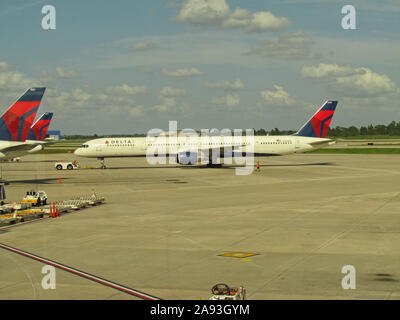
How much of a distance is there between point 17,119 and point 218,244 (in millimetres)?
25164

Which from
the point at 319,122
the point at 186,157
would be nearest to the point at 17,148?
the point at 186,157

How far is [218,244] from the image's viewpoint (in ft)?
61.1

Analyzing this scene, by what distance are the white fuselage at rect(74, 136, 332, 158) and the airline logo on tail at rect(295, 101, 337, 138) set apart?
1.68 metres

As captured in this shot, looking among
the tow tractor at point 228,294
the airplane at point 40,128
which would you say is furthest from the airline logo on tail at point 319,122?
the tow tractor at point 228,294

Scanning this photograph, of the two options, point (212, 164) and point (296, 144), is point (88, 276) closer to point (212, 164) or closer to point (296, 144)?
point (212, 164)

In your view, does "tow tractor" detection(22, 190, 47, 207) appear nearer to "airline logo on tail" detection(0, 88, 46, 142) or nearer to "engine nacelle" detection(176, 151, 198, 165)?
"airline logo on tail" detection(0, 88, 46, 142)

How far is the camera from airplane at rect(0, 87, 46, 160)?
3675 centimetres

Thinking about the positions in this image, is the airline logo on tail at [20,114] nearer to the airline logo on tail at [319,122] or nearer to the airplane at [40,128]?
the airplane at [40,128]

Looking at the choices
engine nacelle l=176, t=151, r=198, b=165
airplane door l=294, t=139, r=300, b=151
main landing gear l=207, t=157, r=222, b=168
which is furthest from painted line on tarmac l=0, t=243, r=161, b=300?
airplane door l=294, t=139, r=300, b=151

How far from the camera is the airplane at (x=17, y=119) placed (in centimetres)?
3675

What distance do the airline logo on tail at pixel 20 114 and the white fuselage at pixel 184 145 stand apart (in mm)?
26658

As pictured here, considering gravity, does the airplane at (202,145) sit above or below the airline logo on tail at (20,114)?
below

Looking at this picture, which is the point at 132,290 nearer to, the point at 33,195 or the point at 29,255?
the point at 29,255
